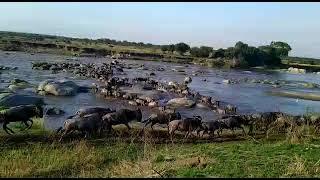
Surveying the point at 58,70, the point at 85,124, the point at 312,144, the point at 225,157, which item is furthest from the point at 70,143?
the point at 58,70

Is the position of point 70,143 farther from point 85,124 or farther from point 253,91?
point 253,91

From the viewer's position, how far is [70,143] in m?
17.0

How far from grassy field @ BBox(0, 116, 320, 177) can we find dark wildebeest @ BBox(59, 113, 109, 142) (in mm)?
450

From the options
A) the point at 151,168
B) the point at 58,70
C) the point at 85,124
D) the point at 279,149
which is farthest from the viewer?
the point at 58,70

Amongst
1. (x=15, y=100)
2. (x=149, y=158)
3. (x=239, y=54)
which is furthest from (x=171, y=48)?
(x=149, y=158)

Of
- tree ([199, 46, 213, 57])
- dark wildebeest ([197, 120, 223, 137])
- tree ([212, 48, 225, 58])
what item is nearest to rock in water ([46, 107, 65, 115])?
dark wildebeest ([197, 120, 223, 137])

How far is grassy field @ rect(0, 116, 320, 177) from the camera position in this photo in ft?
38.8

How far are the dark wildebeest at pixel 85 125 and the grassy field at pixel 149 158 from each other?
17.7 inches

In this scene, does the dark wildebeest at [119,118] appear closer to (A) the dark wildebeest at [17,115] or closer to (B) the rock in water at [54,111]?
(A) the dark wildebeest at [17,115]

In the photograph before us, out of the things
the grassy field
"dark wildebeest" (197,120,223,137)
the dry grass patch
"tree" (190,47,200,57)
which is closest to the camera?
the dry grass patch

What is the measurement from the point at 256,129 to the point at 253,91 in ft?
70.1

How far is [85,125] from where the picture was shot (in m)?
18.6

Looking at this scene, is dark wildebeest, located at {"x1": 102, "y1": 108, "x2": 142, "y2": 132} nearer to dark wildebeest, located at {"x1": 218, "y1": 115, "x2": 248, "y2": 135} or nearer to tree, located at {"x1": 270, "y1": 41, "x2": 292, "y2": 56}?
dark wildebeest, located at {"x1": 218, "y1": 115, "x2": 248, "y2": 135}

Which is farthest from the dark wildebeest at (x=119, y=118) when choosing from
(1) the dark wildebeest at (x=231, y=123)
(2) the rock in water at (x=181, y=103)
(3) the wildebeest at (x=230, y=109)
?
(3) the wildebeest at (x=230, y=109)
